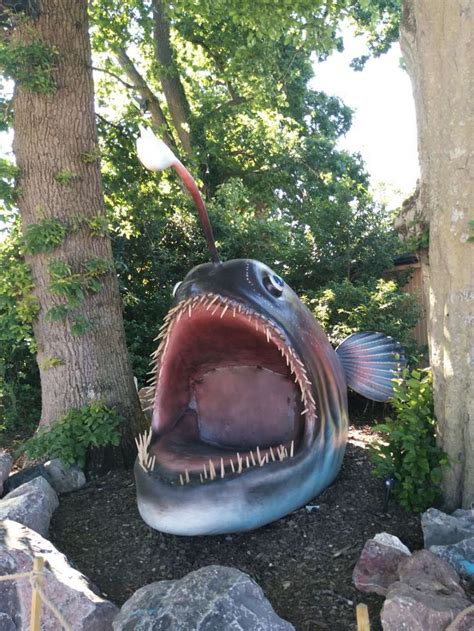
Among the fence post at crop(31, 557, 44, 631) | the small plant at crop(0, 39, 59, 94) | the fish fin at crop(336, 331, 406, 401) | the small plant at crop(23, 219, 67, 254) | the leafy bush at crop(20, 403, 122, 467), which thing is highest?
the small plant at crop(0, 39, 59, 94)

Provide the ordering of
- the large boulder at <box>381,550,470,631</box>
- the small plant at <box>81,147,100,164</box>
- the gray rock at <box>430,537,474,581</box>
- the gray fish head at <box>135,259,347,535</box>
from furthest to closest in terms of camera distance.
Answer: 1. the small plant at <box>81,147,100,164</box>
2. the gray fish head at <box>135,259,347,535</box>
3. the gray rock at <box>430,537,474,581</box>
4. the large boulder at <box>381,550,470,631</box>

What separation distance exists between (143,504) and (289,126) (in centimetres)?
1197

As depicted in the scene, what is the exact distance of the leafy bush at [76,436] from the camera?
387 cm

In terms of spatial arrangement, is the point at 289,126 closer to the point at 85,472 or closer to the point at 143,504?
the point at 85,472

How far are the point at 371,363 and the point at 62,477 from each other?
2302mm

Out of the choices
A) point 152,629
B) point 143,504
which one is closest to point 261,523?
point 143,504

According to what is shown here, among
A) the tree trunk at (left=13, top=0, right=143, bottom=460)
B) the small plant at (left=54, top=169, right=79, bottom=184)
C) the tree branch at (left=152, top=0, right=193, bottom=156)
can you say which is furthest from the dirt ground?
the tree branch at (left=152, top=0, right=193, bottom=156)

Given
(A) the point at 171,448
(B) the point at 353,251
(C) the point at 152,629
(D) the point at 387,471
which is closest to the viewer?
(C) the point at 152,629

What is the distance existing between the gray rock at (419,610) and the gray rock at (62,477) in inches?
94.9

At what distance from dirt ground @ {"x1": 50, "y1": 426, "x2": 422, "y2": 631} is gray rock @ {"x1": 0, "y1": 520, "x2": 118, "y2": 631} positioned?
0.98 ft

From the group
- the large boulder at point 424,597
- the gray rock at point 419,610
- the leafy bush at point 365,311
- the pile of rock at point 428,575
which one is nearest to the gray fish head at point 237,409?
the pile of rock at point 428,575

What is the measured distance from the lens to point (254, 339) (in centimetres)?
318

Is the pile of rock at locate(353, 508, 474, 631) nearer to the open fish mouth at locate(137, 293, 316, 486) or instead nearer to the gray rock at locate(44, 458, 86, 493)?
the open fish mouth at locate(137, 293, 316, 486)

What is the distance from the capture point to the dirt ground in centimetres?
245
